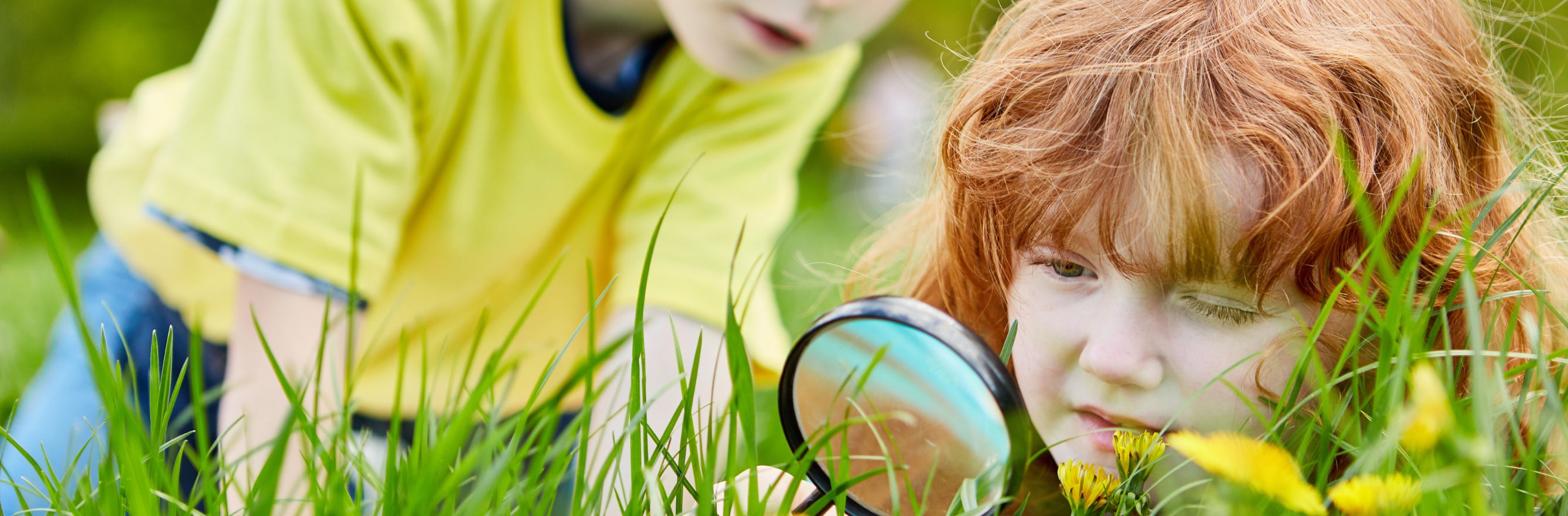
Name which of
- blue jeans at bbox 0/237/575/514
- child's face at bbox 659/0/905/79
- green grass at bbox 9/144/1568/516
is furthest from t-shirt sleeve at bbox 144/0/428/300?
green grass at bbox 9/144/1568/516

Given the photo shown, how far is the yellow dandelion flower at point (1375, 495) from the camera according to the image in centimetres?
59

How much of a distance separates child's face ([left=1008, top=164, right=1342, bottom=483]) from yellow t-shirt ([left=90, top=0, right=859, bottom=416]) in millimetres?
613

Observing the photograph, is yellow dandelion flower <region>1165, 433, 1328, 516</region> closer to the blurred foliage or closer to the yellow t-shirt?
the yellow t-shirt

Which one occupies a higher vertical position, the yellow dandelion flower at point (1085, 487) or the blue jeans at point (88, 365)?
the yellow dandelion flower at point (1085, 487)

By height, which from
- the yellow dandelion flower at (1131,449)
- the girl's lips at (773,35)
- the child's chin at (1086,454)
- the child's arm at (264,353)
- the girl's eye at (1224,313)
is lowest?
the child's arm at (264,353)

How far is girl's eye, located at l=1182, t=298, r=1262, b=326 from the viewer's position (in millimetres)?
946

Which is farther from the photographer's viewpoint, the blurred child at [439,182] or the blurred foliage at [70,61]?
the blurred foliage at [70,61]

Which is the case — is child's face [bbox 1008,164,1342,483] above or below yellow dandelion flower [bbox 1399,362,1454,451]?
below

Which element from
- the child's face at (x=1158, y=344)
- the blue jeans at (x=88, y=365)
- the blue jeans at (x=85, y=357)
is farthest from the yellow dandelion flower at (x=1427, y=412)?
the blue jeans at (x=85, y=357)

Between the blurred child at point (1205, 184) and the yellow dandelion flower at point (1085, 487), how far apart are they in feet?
0.11

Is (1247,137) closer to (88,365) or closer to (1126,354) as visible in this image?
(1126,354)

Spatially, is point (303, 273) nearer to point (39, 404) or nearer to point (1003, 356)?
point (39, 404)

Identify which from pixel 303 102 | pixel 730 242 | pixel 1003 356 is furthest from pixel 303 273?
pixel 1003 356

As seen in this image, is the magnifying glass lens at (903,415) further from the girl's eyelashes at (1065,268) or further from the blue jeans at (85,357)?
the blue jeans at (85,357)
